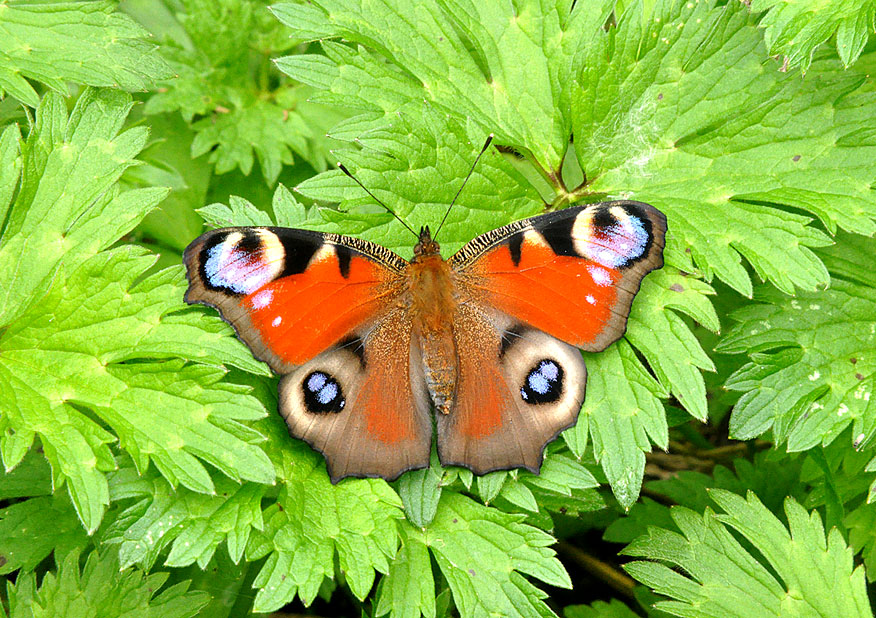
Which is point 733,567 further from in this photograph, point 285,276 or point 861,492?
point 285,276

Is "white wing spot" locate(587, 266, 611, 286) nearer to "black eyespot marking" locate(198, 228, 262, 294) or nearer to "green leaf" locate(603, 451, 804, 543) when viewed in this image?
"black eyespot marking" locate(198, 228, 262, 294)

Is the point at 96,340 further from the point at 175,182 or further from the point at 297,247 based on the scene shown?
the point at 175,182

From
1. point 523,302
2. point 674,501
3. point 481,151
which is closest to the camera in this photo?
point 523,302

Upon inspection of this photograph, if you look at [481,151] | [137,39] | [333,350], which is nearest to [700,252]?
[481,151]

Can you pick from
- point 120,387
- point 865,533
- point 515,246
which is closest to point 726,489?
point 865,533

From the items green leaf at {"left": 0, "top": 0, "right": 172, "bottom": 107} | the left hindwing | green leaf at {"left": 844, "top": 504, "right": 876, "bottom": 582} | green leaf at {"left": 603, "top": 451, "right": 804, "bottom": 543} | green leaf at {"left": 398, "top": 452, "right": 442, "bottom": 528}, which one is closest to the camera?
the left hindwing

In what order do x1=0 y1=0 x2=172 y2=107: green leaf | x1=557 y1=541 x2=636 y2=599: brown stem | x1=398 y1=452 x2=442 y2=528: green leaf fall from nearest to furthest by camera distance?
1. x1=398 y1=452 x2=442 y2=528: green leaf
2. x1=0 y1=0 x2=172 y2=107: green leaf
3. x1=557 y1=541 x2=636 y2=599: brown stem

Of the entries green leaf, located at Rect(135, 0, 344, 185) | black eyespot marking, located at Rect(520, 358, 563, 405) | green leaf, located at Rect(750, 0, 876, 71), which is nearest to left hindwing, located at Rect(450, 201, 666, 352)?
black eyespot marking, located at Rect(520, 358, 563, 405)
